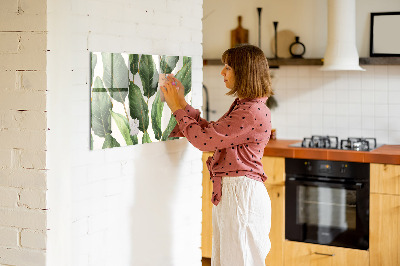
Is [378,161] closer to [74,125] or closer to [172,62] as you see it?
[172,62]

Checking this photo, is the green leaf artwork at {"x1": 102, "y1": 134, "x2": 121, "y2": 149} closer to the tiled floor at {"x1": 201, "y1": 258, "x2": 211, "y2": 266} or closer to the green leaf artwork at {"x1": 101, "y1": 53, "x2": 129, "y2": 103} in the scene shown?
the green leaf artwork at {"x1": 101, "y1": 53, "x2": 129, "y2": 103}

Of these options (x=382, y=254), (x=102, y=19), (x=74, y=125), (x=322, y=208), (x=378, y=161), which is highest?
(x=102, y=19)

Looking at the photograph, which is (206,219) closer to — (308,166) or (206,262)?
(206,262)

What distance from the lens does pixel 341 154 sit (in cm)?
420

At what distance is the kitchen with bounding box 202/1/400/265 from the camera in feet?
13.6

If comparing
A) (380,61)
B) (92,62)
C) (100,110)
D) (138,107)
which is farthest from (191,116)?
(380,61)

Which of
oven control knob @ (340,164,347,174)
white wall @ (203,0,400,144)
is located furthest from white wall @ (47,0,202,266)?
white wall @ (203,0,400,144)

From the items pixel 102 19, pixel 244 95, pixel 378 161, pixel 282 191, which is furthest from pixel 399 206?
pixel 102 19

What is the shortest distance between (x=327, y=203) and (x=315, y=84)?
1106 mm

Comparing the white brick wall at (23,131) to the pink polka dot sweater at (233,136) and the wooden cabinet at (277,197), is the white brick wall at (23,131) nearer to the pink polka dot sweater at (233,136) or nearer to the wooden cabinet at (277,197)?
the pink polka dot sweater at (233,136)

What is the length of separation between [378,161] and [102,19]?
234 cm

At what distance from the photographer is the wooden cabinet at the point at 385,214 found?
13.3 ft

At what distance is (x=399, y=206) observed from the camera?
404 cm

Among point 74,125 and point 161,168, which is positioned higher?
point 74,125
